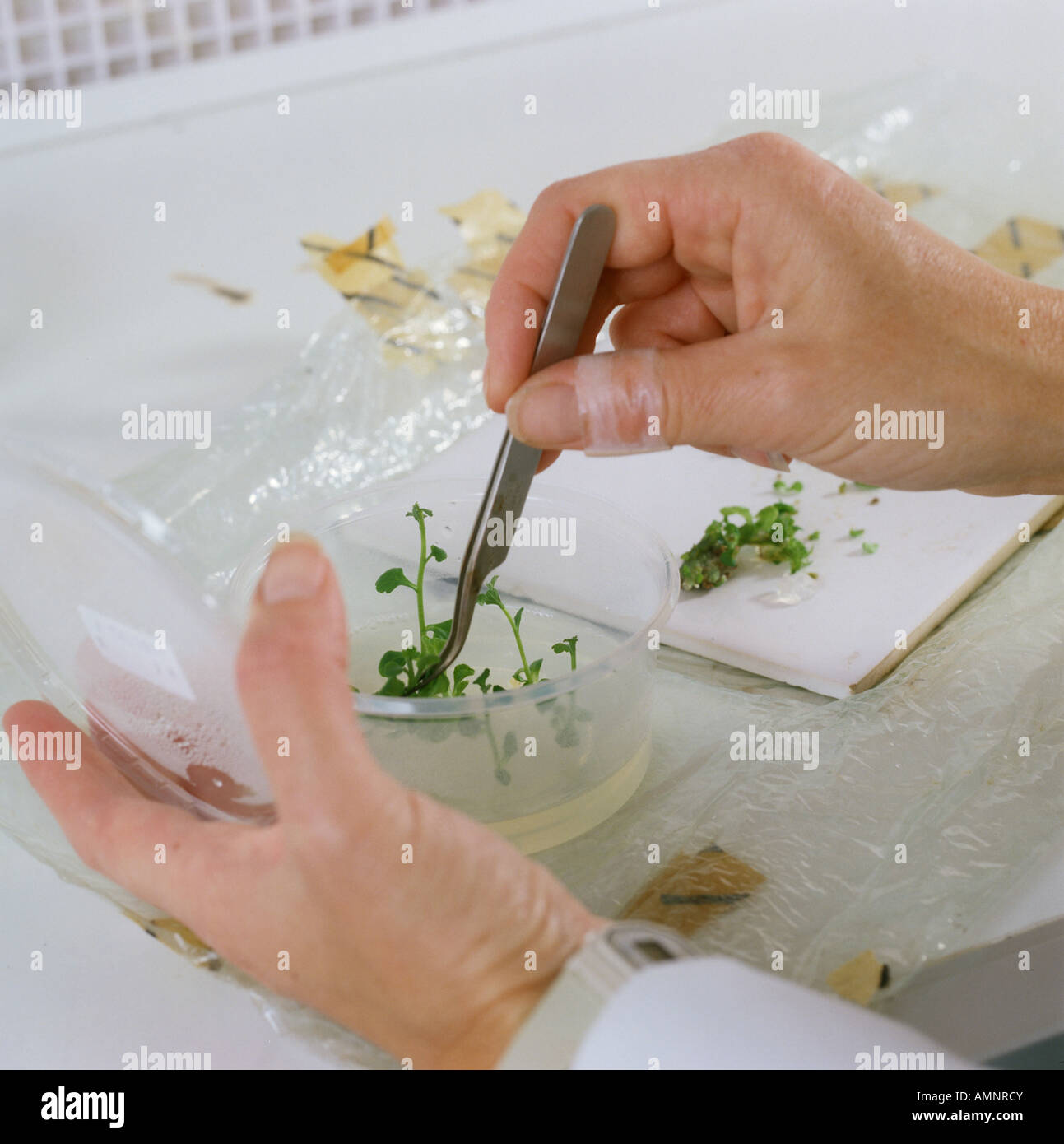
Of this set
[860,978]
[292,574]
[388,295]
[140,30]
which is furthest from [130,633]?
[140,30]

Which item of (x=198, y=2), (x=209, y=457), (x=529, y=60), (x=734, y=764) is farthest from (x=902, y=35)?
(x=734, y=764)

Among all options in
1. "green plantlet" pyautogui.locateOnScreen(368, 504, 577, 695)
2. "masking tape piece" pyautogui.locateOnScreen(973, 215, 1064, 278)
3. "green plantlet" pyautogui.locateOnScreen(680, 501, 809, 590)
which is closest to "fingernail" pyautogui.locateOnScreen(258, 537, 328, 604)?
"green plantlet" pyautogui.locateOnScreen(368, 504, 577, 695)

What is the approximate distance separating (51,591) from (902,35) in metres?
1.66

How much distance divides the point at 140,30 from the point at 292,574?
1308mm

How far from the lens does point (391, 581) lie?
30.5 inches

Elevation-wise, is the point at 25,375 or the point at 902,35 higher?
the point at 902,35

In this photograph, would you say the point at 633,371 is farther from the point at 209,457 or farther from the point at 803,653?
the point at 209,457

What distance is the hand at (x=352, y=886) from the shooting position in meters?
0.50

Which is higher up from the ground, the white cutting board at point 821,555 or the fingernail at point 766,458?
the fingernail at point 766,458

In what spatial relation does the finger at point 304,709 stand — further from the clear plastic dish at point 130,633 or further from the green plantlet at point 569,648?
the green plantlet at point 569,648

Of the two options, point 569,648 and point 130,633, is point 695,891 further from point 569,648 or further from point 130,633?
point 130,633

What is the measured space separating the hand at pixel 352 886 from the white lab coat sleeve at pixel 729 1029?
1.7 inches

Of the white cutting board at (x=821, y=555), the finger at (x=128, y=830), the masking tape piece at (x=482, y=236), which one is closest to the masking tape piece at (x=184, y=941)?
the finger at (x=128, y=830)

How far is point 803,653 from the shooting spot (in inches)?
34.3
